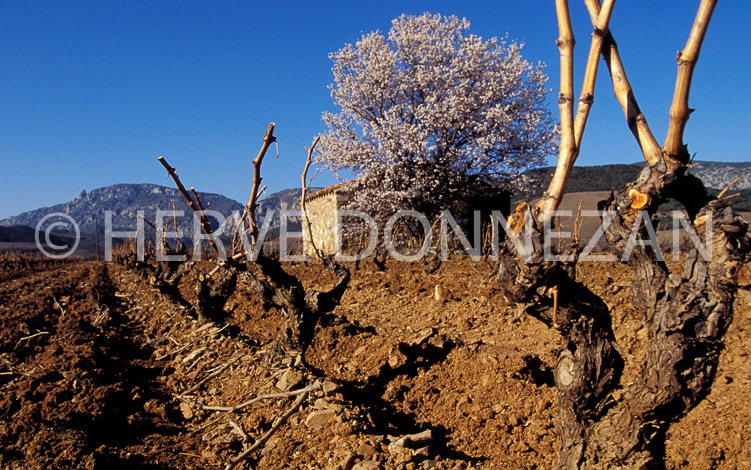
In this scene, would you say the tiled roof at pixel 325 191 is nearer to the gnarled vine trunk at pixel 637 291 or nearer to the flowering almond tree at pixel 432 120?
the flowering almond tree at pixel 432 120

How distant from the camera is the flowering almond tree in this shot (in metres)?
16.0

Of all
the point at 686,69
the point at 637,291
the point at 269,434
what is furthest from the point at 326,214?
the point at 686,69

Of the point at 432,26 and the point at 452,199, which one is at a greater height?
the point at 432,26

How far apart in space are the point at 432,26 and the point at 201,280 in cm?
1450

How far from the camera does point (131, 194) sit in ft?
366

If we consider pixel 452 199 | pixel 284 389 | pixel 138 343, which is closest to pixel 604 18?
pixel 284 389

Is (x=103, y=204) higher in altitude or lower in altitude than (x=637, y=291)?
higher

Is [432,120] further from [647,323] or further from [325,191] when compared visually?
[647,323]

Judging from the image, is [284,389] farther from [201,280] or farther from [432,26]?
[432,26]

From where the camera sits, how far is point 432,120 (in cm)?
1573

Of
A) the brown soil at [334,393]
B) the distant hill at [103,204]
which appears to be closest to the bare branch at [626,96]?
the brown soil at [334,393]

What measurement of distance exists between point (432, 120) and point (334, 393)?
13.5 meters

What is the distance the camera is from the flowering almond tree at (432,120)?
16.0 m

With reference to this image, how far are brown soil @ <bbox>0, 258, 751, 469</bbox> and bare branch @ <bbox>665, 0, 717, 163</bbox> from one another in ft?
3.24
